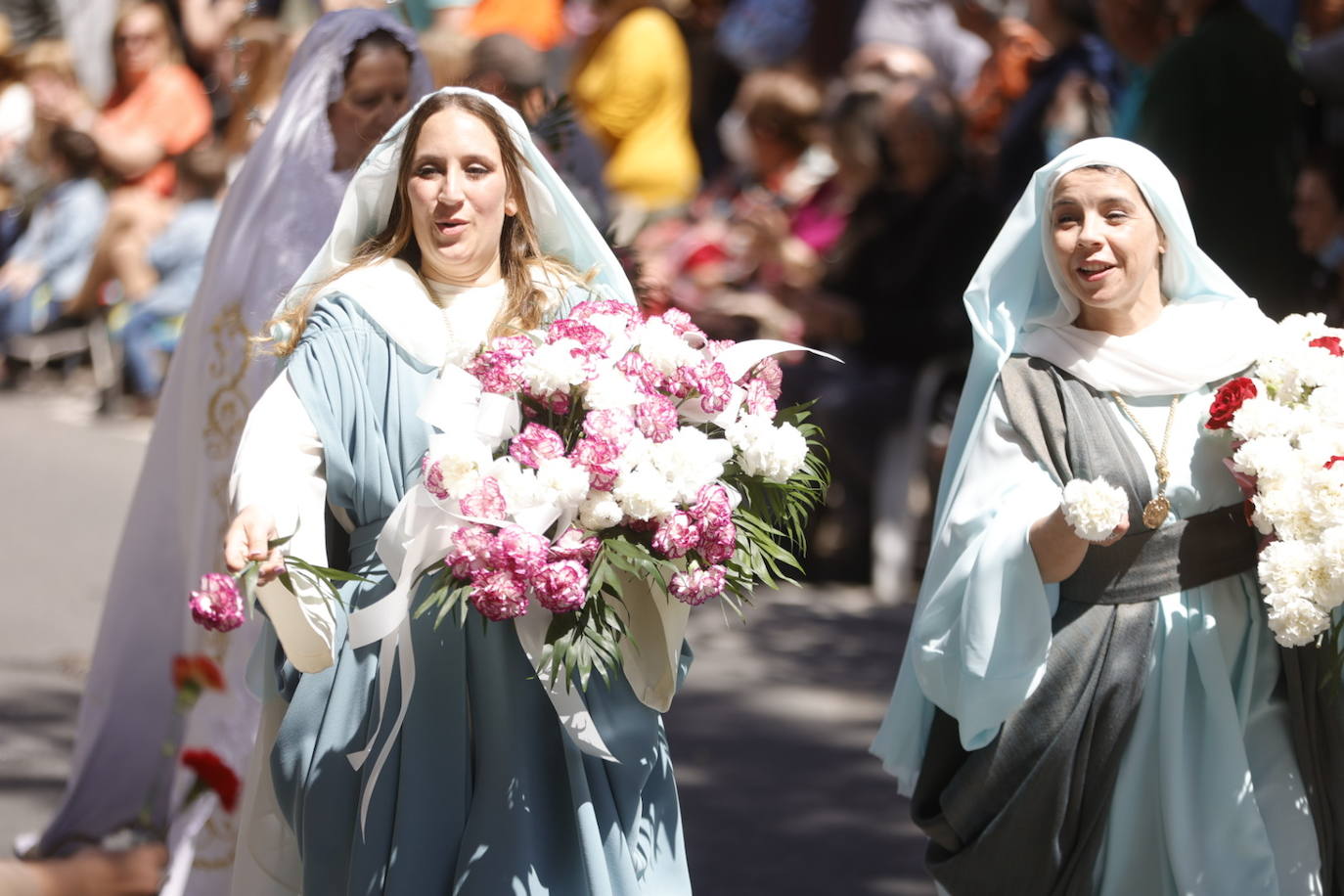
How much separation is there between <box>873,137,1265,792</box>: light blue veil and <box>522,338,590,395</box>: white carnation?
3.07ft

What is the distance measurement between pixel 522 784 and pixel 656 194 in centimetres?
756

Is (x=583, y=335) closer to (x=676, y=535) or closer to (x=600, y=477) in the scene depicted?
(x=600, y=477)

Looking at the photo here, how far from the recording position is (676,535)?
3557mm

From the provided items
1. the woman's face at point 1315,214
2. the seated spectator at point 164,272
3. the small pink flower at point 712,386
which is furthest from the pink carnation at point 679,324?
the seated spectator at point 164,272

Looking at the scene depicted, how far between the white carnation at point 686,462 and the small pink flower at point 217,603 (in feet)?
2.53

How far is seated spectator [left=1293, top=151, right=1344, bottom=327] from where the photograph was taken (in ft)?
24.6

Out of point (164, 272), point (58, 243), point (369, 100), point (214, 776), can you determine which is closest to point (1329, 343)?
point (369, 100)

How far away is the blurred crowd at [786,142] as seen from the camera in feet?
24.4

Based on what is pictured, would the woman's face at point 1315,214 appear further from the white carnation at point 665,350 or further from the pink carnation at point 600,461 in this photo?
the pink carnation at point 600,461

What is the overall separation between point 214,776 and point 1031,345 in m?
2.33

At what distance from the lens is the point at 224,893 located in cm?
505

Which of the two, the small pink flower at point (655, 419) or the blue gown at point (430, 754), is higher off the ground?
the small pink flower at point (655, 419)

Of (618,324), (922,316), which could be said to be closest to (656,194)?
(922,316)

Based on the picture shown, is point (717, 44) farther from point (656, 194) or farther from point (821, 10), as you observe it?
point (656, 194)
